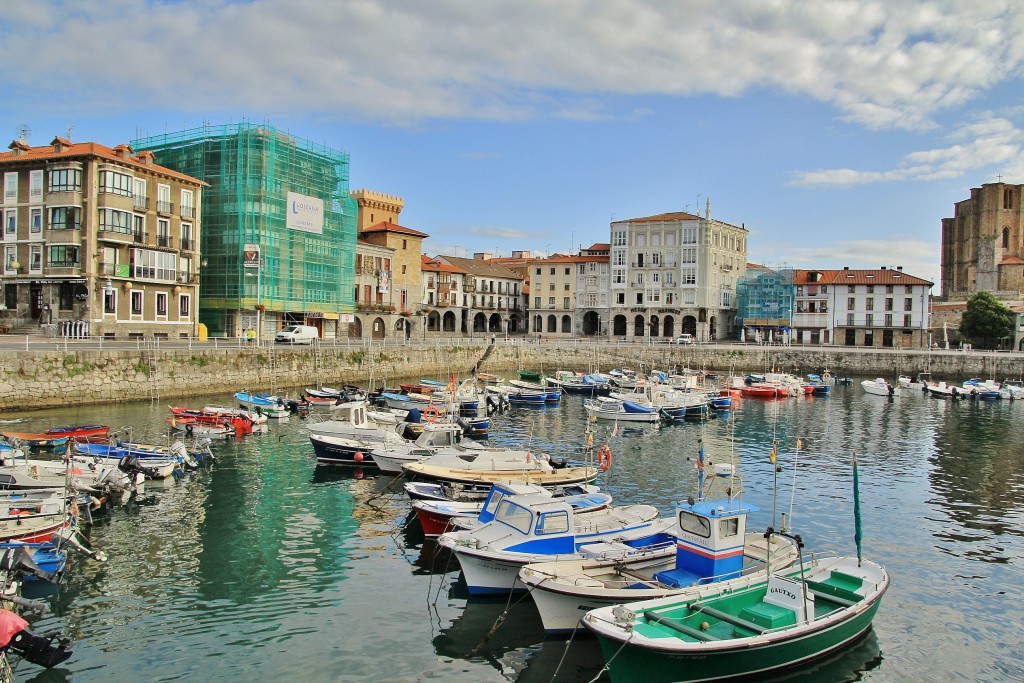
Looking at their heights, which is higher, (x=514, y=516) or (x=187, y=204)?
(x=187, y=204)

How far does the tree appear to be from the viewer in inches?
3878

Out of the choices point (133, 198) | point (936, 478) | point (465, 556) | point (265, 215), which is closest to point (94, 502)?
point (465, 556)

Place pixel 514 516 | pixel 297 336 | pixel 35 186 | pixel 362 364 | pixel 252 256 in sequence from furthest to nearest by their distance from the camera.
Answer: pixel 252 256 < pixel 362 364 < pixel 297 336 < pixel 35 186 < pixel 514 516

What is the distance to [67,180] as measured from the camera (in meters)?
55.5

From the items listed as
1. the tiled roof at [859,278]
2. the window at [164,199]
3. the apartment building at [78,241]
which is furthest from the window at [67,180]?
the tiled roof at [859,278]

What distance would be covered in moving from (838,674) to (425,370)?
62089 millimetres

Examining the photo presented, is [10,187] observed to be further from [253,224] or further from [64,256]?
[253,224]

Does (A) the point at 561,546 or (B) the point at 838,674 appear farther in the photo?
(A) the point at 561,546

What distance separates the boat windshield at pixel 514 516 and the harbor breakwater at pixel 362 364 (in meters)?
34.7

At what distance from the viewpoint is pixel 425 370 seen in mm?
75500

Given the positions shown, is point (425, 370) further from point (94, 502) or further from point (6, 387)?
point (94, 502)

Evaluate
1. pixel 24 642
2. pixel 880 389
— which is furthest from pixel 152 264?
pixel 880 389

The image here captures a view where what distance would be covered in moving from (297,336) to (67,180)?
809 inches

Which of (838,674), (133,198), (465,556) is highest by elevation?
(133,198)
